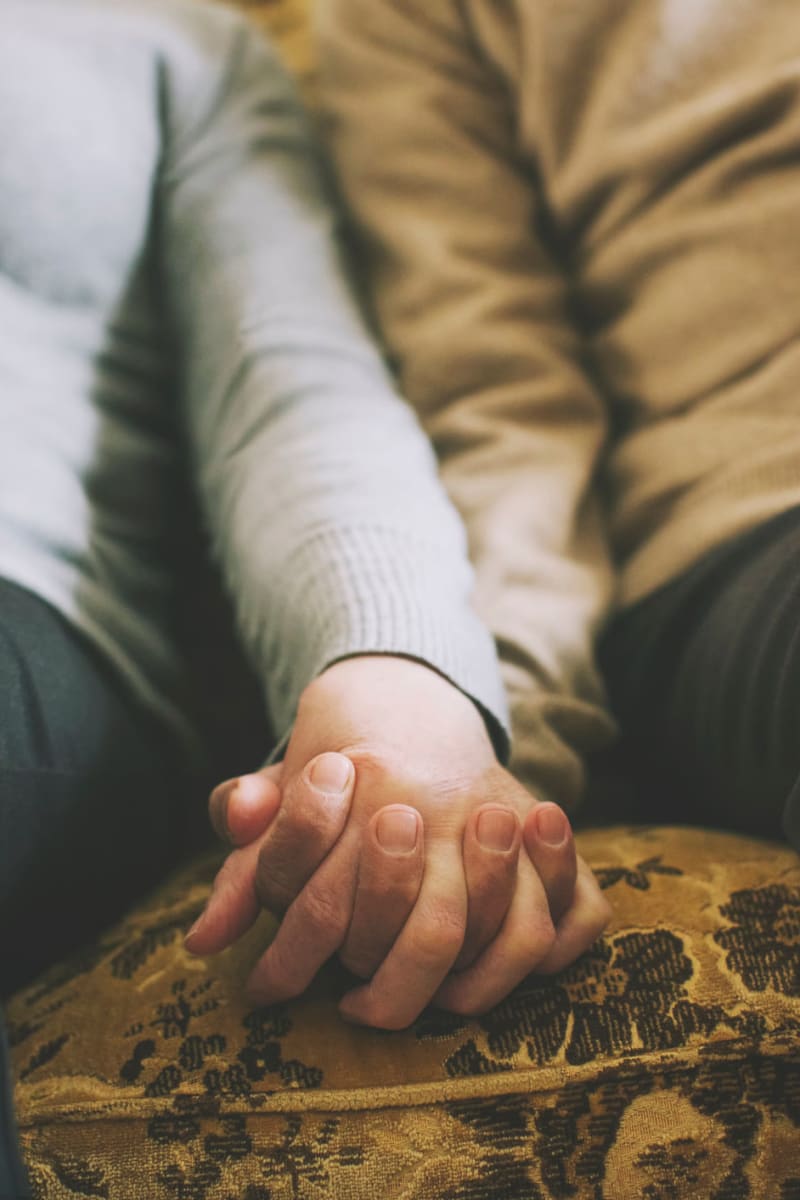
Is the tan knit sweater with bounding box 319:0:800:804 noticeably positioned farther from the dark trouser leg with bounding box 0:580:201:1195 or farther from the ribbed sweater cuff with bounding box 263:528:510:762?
the dark trouser leg with bounding box 0:580:201:1195

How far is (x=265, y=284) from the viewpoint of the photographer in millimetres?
559

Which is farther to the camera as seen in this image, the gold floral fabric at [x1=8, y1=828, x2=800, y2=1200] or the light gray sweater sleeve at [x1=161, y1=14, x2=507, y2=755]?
the light gray sweater sleeve at [x1=161, y1=14, x2=507, y2=755]

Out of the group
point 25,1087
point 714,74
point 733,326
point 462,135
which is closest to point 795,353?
point 733,326

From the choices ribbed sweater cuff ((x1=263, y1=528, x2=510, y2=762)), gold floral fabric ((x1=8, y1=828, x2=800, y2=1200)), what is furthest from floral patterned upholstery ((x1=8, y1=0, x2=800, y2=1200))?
ribbed sweater cuff ((x1=263, y1=528, x2=510, y2=762))

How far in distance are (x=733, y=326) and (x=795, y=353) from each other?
0.14 feet

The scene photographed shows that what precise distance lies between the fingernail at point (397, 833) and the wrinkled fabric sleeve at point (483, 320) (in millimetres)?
158

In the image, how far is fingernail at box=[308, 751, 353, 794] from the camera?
0.35 m

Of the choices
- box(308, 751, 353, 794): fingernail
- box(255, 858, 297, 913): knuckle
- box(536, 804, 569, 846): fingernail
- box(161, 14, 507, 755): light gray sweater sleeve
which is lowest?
box(255, 858, 297, 913): knuckle

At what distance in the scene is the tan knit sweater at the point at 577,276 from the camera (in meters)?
0.51

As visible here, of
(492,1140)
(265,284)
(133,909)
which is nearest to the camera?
(492,1140)

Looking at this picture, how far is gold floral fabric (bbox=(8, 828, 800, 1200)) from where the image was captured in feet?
1.03

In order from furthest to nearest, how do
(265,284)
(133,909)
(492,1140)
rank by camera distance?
(265,284)
(133,909)
(492,1140)

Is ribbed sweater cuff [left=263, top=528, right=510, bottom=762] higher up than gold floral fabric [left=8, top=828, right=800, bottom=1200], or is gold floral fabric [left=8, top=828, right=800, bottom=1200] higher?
ribbed sweater cuff [left=263, top=528, right=510, bottom=762]

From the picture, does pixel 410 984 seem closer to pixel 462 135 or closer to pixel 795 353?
pixel 795 353
